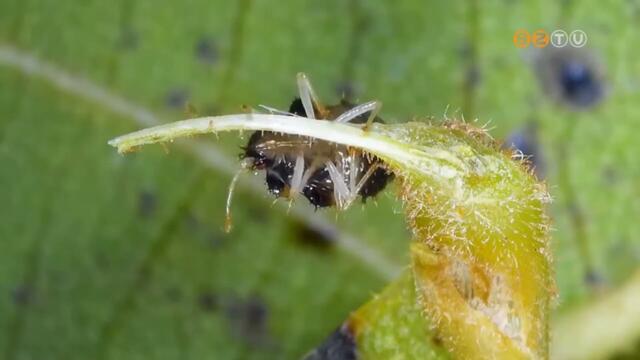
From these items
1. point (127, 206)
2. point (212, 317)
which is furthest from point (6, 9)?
point (212, 317)

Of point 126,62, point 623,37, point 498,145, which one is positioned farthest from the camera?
point 126,62

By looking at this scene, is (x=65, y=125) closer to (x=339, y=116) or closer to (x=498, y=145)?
(x=339, y=116)

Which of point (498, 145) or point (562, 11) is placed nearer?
point (498, 145)

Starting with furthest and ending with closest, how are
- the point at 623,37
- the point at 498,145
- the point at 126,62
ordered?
the point at 126,62 → the point at 623,37 → the point at 498,145

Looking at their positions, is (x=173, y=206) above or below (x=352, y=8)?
below

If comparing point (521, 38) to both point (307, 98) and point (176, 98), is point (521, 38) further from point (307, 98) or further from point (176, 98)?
point (307, 98)

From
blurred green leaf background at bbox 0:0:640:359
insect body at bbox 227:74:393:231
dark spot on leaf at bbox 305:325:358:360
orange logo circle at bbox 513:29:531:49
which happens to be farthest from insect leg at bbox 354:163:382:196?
orange logo circle at bbox 513:29:531:49

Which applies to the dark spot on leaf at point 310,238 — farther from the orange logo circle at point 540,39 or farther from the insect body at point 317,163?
the insect body at point 317,163
